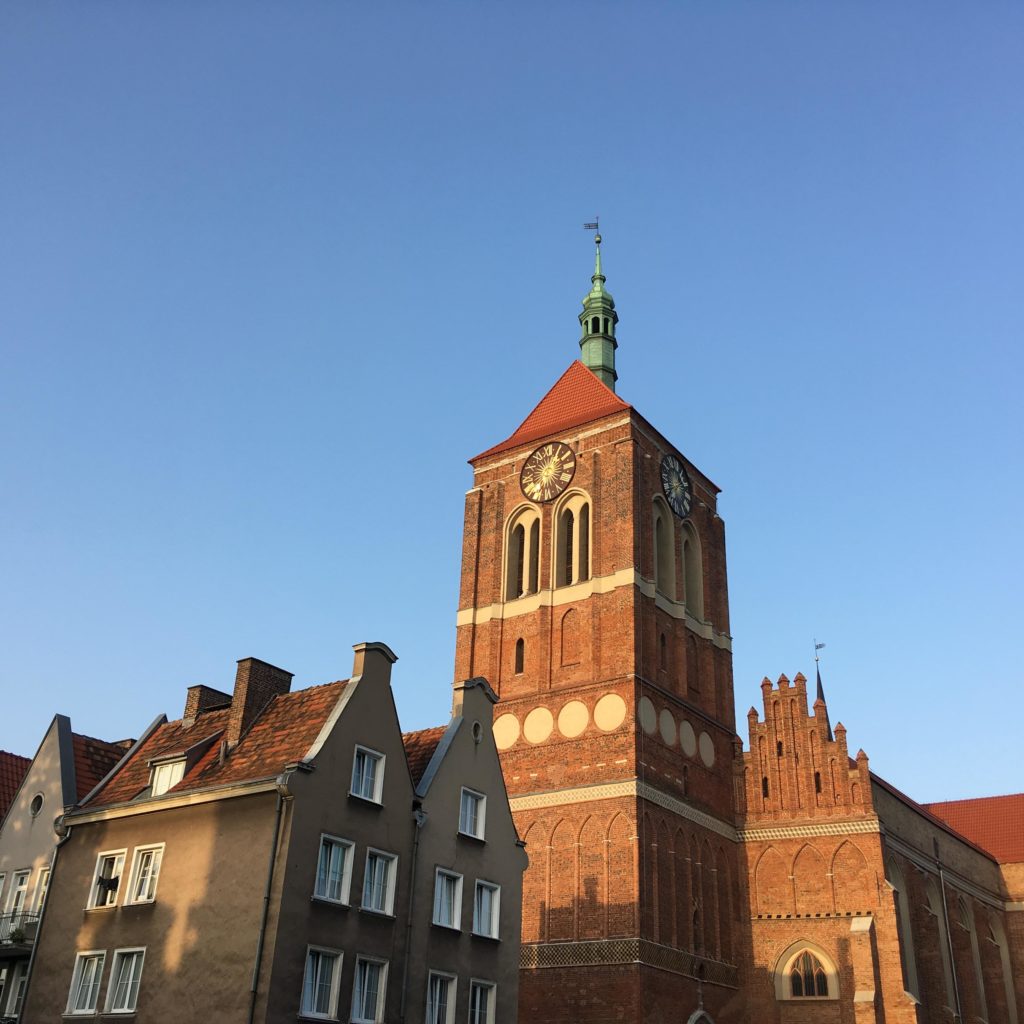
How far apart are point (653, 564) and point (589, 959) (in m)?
15.4

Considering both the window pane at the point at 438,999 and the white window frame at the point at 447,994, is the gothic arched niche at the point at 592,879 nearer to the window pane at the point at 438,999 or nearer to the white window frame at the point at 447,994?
the white window frame at the point at 447,994

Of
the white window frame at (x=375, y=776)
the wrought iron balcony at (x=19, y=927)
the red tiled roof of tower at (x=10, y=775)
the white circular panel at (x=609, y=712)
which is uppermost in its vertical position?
the white circular panel at (x=609, y=712)

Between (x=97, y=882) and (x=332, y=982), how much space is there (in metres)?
6.54

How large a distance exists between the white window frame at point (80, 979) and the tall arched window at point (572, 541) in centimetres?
2555

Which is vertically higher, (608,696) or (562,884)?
(608,696)

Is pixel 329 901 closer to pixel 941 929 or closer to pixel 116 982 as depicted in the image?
pixel 116 982

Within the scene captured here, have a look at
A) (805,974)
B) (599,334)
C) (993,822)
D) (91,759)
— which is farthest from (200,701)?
(993,822)

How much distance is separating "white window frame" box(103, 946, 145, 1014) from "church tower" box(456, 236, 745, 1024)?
1815 cm

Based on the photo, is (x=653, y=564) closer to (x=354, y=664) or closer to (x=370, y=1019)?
(x=354, y=664)

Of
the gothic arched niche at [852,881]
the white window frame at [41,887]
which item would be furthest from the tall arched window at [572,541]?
the white window frame at [41,887]

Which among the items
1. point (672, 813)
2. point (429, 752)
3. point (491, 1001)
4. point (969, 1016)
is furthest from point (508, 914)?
point (969, 1016)

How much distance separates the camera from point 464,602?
50750 mm

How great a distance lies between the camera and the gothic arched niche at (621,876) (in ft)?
131

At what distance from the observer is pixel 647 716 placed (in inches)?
1742
